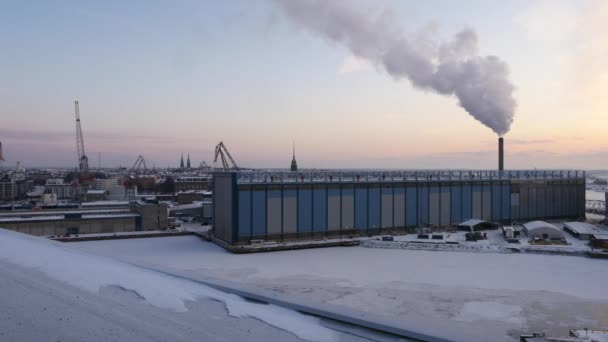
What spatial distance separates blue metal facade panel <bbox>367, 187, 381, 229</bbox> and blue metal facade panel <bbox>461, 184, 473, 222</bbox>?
5972mm

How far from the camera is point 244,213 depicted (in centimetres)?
2088

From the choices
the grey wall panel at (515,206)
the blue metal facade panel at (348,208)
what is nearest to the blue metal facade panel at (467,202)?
the grey wall panel at (515,206)

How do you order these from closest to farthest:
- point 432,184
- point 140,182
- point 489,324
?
point 489,324 < point 432,184 < point 140,182

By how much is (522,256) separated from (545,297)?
6726mm

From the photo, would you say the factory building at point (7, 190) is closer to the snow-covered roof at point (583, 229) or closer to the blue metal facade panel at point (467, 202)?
the blue metal facade panel at point (467, 202)

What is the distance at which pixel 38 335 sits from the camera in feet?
9.83

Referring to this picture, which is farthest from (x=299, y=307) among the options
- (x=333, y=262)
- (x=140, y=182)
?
(x=140, y=182)

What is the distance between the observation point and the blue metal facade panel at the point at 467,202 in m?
26.6

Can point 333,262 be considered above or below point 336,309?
below

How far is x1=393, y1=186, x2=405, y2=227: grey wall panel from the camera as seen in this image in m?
24.8

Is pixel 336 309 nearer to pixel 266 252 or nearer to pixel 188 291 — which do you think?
pixel 188 291

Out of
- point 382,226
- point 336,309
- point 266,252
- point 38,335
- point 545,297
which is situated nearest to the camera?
point 38,335

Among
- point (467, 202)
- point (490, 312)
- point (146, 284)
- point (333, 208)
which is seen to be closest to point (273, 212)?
point (333, 208)

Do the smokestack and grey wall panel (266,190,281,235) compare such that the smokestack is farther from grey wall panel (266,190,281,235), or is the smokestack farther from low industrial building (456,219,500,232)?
grey wall panel (266,190,281,235)
